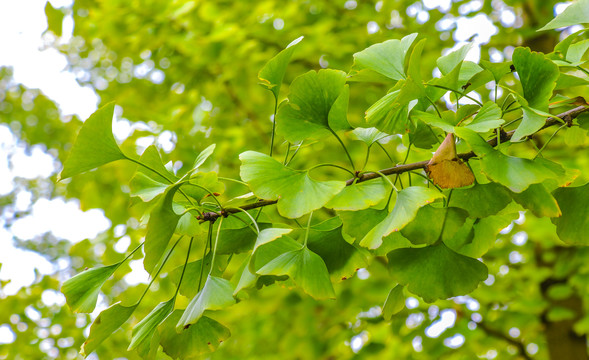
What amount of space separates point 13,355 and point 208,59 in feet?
4.09

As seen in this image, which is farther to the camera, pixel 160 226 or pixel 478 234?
pixel 478 234

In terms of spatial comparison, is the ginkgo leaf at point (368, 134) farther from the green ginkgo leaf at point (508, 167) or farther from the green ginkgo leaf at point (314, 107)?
the green ginkgo leaf at point (508, 167)

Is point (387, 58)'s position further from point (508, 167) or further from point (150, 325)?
point (150, 325)

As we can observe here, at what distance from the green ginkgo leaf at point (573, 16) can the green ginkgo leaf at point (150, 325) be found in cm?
46

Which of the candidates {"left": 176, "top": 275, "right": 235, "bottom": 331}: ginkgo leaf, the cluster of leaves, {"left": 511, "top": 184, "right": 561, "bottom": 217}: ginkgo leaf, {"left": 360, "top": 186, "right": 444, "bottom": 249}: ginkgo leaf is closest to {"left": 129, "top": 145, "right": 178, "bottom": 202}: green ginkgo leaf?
the cluster of leaves

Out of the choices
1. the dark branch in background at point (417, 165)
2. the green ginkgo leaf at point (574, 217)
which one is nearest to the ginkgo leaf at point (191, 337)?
the dark branch in background at point (417, 165)

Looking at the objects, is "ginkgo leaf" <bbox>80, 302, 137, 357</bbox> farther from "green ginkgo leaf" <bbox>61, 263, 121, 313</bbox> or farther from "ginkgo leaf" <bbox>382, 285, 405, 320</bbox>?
"ginkgo leaf" <bbox>382, 285, 405, 320</bbox>

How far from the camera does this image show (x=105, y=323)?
50cm

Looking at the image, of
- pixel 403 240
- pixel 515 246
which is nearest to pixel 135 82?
pixel 515 246

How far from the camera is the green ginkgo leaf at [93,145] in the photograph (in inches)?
20.2

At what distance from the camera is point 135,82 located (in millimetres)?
2119

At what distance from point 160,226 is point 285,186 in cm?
11

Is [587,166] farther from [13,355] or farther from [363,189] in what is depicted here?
[13,355]

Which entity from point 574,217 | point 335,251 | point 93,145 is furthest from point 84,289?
point 574,217
